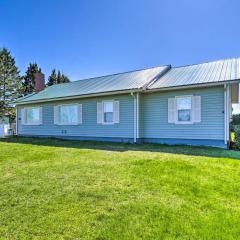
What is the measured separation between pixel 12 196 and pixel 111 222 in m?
2.24

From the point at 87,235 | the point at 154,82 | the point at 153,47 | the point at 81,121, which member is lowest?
the point at 87,235

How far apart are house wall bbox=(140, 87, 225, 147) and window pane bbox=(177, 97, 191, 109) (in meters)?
0.27

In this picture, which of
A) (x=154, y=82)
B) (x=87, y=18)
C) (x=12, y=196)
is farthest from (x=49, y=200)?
(x=87, y=18)

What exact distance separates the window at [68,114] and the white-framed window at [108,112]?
192 centimetres

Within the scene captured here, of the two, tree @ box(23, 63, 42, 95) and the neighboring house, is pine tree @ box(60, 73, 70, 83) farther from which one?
the neighboring house

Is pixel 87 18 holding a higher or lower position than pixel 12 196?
higher

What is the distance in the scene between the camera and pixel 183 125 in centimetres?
1207

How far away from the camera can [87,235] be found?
11.8 ft

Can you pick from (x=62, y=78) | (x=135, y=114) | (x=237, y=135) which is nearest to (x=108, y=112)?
(x=135, y=114)

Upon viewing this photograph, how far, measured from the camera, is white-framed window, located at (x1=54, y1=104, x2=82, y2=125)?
15414 mm

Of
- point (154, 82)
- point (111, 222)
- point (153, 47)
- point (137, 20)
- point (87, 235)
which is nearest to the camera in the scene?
point (87, 235)

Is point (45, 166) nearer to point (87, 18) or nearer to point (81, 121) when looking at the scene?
point (81, 121)

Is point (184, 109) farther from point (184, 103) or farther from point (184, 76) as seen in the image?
point (184, 76)

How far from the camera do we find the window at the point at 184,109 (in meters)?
Answer: 11.9
